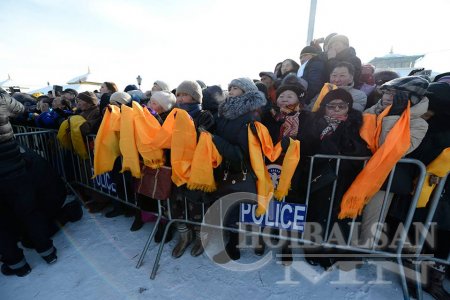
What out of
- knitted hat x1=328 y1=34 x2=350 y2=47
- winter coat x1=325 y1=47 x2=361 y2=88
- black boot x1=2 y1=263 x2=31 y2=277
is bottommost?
black boot x1=2 y1=263 x2=31 y2=277

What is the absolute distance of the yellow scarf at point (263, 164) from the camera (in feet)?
6.76

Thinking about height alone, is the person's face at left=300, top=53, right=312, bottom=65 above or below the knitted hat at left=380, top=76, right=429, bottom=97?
above

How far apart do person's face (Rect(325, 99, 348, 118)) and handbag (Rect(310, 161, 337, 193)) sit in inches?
21.0

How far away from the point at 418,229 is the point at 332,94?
1.54 metres

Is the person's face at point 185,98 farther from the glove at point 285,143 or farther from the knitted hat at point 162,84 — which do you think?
the knitted hat at point 162,84

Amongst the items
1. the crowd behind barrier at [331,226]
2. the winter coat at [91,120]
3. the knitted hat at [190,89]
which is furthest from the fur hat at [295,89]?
the winter coat at [91,120]

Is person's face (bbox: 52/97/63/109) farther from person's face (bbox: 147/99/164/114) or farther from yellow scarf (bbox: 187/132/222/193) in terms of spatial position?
yellow scarf (bbox: 187/132/222/193)

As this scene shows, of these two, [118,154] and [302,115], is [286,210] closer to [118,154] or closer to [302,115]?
[302,115]

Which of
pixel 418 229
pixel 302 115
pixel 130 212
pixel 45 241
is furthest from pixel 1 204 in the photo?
pixel 418 229

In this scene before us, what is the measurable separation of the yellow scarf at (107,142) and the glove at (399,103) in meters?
2.85

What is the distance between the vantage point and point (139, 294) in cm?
221

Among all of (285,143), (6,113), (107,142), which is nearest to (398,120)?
(285,143)

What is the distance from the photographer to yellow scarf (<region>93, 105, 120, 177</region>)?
2717 mm

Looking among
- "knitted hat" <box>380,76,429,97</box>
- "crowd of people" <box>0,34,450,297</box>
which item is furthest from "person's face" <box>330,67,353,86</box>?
"knitted hat" <box>380,76,429,97</box>
